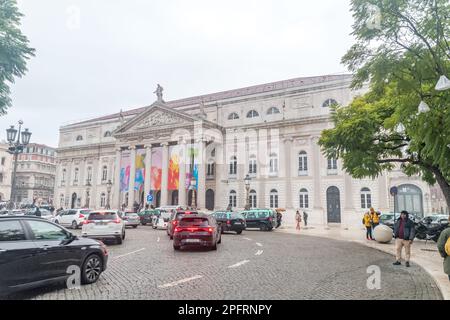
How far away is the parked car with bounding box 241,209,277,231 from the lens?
84.7 ft

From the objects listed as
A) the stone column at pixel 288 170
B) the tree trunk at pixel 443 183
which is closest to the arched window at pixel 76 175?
the stone column at pixel 288 170

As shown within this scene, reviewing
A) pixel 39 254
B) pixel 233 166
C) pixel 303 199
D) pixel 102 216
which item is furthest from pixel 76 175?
pixel 39 254

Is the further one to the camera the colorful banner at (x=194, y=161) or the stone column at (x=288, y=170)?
the colorful banner at (x=194, y=161)

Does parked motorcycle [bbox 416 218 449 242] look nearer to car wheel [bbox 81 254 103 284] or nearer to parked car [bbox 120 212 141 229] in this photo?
car wheel [bbox 81 254 103 284]

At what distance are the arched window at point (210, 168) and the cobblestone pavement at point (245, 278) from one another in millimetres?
31571

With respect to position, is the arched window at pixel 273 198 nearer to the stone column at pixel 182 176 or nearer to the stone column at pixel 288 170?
the stone column at pixel 288 170

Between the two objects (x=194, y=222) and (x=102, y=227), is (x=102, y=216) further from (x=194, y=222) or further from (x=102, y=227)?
(x=194, y=222)

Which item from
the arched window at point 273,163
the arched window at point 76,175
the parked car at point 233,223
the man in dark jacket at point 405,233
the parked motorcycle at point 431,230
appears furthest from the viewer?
the arched window at point 76,175

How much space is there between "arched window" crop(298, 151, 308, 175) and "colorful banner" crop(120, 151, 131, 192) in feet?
77.9

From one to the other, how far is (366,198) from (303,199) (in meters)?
6.71

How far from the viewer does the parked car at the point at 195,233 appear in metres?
12.6
